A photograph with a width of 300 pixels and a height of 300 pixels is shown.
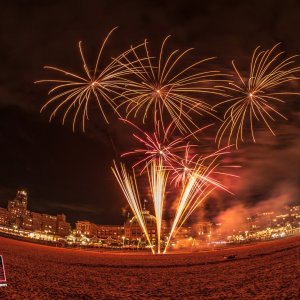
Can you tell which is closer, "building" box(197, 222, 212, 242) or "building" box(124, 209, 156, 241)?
"building" box(124, 209, 156, 241)

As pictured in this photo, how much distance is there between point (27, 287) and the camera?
1102 centimetres

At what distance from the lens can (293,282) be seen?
9.88 meters

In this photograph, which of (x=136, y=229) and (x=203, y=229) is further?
(x=203, y=229)

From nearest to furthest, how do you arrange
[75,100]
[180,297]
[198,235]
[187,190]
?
A: [180,297], [75,100], [187,190], [198,235]

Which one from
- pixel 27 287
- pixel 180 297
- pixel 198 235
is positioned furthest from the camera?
pixel 198 235

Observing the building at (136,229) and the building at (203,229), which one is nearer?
the building at (136,229)

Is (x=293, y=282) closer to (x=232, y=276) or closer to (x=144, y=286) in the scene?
(x=232, y=276)

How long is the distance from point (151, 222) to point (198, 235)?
37.4m

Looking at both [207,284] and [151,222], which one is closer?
[207,284]

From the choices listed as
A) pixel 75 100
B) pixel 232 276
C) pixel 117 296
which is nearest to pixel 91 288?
pixel 117 296

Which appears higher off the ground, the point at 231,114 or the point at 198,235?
the point at 231,114

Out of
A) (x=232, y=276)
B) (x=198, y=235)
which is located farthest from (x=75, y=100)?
(x=198, y=235)

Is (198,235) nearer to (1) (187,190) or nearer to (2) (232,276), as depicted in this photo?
(1) (187,190)

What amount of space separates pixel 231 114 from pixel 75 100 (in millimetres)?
10570
